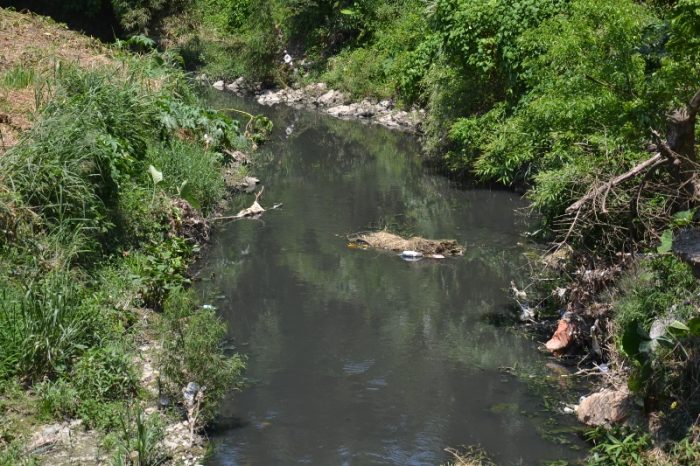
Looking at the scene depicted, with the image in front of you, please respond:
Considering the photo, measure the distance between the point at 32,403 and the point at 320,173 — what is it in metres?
11.4

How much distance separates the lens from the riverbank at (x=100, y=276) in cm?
740

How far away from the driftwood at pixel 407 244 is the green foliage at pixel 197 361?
17.0 ft

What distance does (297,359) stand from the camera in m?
9.47

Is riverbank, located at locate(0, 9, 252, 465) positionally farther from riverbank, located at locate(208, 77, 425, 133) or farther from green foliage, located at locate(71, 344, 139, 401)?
riverbank, located at locate(208, 77, 425, 133)

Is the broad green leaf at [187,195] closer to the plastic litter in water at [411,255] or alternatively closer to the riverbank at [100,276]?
the riverbank at [100,276]

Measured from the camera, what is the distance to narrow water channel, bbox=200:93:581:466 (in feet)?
25.8

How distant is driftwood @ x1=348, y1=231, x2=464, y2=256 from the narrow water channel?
0.24 m

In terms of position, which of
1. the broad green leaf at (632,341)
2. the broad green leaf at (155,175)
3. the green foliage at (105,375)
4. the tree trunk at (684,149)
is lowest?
the green foliage at (105,375)

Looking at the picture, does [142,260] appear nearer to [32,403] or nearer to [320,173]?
[32,403]

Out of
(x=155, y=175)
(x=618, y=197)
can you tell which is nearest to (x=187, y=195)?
(x=155, y=175)

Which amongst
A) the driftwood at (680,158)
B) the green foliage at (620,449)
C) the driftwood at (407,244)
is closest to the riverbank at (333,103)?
the driftwood at (407,244)

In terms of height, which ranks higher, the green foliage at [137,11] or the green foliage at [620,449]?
the green foliage at [137,11]

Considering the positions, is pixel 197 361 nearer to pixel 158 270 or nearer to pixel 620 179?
pixel 158 270

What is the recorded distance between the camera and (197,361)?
304 inches
